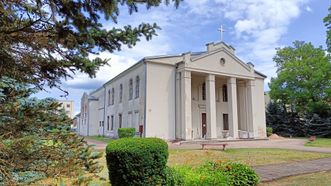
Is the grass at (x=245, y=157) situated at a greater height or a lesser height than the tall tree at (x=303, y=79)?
lesser

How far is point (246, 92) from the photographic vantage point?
2950 centimetres

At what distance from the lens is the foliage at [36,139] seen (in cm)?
318

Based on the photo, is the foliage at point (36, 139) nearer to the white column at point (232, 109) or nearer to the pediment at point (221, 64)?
the pediment at point (221, 64)

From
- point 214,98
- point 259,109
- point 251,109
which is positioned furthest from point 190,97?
point 259,109

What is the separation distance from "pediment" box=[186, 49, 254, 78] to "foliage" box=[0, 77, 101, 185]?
21.4 m

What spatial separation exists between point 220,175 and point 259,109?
24861 mm

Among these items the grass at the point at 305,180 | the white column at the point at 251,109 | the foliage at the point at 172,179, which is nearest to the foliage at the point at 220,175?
the foliage at the point at 172,179

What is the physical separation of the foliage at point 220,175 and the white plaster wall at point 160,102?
1647 centimetres

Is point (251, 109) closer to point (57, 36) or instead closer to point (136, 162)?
point (136, 162)

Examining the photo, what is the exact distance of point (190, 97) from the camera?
2427 cm

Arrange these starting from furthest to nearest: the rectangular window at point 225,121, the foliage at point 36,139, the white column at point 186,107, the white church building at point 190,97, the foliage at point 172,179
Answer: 1. the rectangular window at point 225,121
2. the white church building at point 190,97
3. the white column at point 186,107
4. the foliage at point 172,179
5. the foliage at point 36,139

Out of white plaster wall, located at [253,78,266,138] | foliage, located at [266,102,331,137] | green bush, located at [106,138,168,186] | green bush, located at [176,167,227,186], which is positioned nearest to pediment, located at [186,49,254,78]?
white plaster wall, located at [253,78,266,138]

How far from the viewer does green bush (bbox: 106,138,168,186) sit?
514 cm

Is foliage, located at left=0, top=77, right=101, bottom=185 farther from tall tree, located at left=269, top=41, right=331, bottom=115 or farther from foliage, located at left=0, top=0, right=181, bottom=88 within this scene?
tall tree, located at left=269, top=41, right=331, bottom=115
